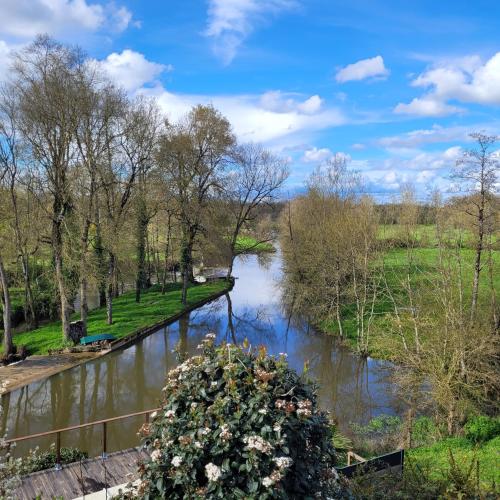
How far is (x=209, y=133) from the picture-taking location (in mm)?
35312

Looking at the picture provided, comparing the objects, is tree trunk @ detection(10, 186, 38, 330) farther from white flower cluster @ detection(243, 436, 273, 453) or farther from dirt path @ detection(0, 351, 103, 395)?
white flower cluster @ detection(243, 436, 273, 453)

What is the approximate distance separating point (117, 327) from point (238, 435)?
25.2m

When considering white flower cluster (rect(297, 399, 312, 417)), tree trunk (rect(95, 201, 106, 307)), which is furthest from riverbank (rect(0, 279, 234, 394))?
white flower cluster (rect(297, 399, 312, 417))

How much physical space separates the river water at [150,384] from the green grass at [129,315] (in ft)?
4.48

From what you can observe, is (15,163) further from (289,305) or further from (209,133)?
(289,305)

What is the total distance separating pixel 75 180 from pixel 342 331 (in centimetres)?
1720

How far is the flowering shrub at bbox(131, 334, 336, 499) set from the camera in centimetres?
402

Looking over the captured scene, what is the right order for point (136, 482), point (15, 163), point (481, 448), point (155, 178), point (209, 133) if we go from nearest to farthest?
point (136, 482) → point (481, 448) → point (15, 163) → point (155, 178) → point (209, 133)

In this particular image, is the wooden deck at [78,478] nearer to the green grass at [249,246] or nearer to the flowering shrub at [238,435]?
the flowering shrub at [238,435]

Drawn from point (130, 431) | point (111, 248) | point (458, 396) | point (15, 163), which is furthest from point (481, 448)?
point (15, 163)

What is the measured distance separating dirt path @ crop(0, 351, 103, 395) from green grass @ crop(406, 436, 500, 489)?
628 inches

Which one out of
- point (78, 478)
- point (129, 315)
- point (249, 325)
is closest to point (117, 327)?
point (129, 315)

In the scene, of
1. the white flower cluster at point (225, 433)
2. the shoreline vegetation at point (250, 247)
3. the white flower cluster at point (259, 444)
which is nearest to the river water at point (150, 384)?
the white flower cluster at point (225, 433)

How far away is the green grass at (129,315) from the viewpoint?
25.5m
